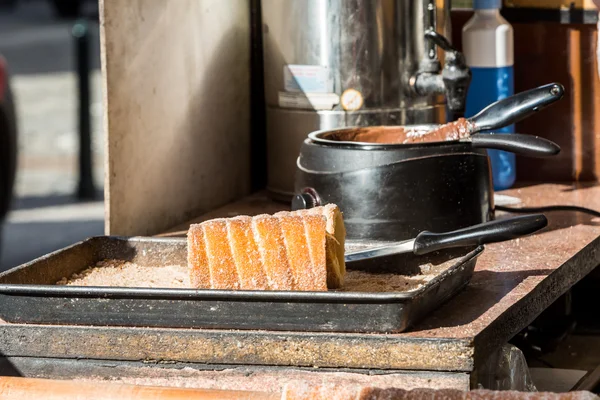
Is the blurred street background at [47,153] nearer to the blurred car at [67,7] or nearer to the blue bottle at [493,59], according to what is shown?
the blue bottle at [493,59]

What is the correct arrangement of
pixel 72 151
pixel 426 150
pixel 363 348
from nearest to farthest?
pixel 363 348
pixel 426 150
pixel 72 151

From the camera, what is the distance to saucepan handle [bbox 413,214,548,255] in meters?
1.55

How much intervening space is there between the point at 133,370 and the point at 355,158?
1.89 feet

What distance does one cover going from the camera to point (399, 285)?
1563mm

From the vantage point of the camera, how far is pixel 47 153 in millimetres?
7793

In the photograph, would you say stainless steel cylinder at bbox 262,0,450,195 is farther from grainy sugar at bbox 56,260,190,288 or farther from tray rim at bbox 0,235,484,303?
tray rim at bbox 0,235,484,303

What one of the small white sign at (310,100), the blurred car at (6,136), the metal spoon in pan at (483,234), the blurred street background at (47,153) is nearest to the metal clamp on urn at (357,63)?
the small white sign at (310,100)

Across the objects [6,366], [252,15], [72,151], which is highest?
[252,15]

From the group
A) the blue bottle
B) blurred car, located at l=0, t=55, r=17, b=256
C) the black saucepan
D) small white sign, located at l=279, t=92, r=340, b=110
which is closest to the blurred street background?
blurred car, located at l=0, t=55, r=17, b=256

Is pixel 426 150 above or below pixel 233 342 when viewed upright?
above

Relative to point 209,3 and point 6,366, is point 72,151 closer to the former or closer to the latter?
point 209,3

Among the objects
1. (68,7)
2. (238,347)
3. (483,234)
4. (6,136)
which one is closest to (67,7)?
(68,7)

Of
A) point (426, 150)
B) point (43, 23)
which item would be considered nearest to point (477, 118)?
point (426, 150)

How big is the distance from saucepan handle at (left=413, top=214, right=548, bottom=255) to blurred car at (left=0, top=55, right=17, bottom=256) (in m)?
3.56
